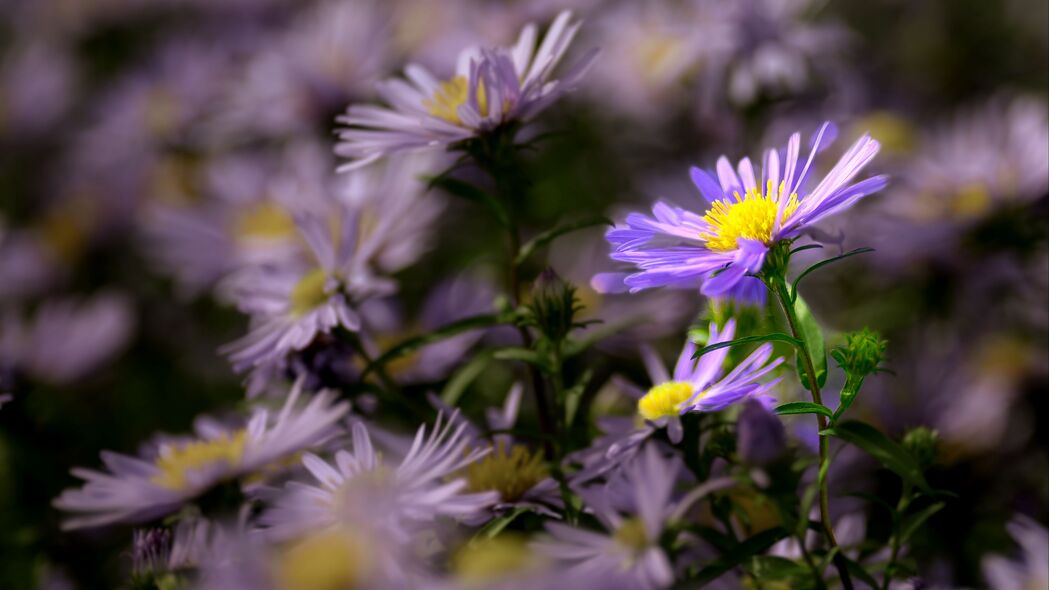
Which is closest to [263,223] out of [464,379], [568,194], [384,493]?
[568,194]

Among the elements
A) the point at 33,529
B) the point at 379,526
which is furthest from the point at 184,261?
the point at 379,526

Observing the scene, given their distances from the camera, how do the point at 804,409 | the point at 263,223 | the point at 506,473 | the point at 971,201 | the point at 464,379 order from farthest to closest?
the point at 263,223
the point at 971,201
the point at 464,379
the point at 506,473
the point at 804,409

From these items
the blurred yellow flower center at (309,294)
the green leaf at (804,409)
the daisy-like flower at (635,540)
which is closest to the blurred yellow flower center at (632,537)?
the daisy-like flower at (635,540)

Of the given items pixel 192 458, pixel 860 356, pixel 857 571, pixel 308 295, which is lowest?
pixel 857 571

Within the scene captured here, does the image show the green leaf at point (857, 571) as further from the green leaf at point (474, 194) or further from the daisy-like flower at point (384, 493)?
the green leaf at point (474, 194)

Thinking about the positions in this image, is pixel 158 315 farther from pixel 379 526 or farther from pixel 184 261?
pixel 379 526

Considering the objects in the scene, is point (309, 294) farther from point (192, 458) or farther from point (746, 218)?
point (746, 218)
